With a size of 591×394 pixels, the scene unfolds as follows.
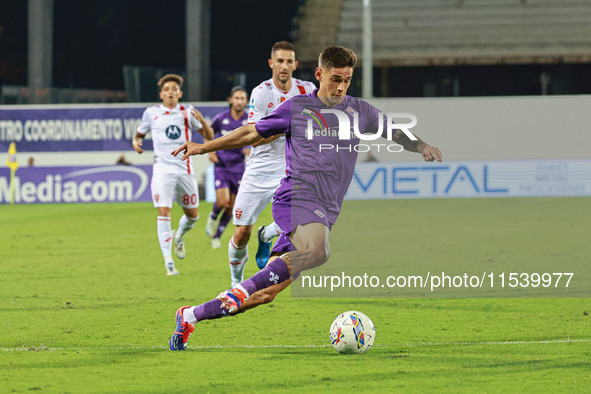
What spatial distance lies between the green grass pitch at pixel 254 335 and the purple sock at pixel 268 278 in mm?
422

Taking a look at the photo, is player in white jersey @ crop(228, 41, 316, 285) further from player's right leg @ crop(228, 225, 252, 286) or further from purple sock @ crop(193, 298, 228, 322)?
purple sock @ crop(193, 298, 228, 322)

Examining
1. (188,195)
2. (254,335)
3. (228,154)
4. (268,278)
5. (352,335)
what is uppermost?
(228,154)

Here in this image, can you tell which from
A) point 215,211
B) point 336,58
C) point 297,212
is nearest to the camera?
point 336,58

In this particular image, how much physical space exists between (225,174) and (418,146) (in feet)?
22.3

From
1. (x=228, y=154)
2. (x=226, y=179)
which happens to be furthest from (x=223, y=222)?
(x=228, y=154)

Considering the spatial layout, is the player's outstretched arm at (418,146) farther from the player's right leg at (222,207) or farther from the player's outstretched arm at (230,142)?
the player's right leg at (222,207)

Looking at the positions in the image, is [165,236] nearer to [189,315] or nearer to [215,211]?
[215,211]

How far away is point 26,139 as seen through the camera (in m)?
20.2

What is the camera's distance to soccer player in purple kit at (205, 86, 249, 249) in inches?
459

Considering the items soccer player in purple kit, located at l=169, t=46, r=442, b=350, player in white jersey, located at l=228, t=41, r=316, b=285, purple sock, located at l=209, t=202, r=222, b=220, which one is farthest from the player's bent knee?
purple sock, located at l=209, t=202, r=222, b=220

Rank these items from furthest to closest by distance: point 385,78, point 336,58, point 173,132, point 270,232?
1. point 385,78
2. point 173,132
3. point 270,232
4. point 336,58

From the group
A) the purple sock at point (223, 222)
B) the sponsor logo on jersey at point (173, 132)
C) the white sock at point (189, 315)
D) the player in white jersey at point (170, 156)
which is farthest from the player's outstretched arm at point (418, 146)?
the purple sock at point (223, 222)

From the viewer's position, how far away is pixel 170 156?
940 centimetres

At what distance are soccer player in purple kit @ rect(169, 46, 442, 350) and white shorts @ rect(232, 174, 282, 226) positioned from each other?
2023 mm
